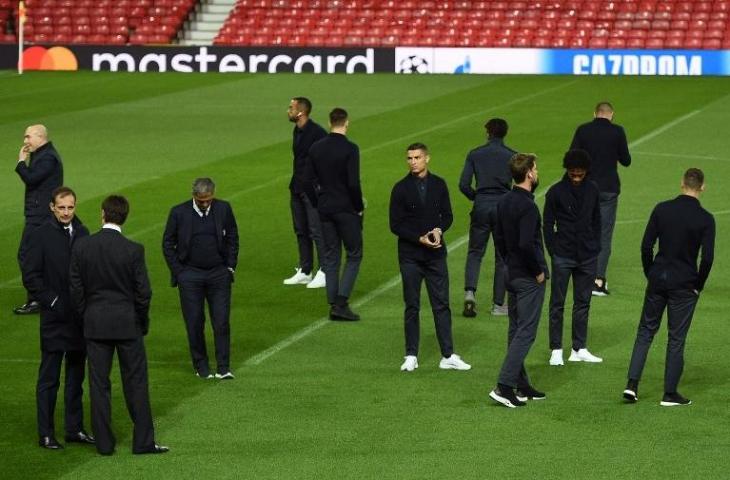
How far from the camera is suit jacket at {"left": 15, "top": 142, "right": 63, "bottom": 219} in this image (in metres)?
16.7

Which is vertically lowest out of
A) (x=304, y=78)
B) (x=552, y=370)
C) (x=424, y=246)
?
(x=304, y=78)

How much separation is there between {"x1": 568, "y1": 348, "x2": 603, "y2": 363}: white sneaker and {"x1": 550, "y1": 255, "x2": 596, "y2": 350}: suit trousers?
0.22 metres

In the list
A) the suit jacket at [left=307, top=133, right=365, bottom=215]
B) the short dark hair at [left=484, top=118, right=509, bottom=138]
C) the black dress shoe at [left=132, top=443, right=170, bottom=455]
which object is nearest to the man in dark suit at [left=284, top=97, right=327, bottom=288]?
the suit jacket at [left=307, top=133, right=365, bottom=215]

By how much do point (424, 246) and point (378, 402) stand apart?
1.64m

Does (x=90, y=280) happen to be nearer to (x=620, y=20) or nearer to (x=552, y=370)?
(x=552, y=370)

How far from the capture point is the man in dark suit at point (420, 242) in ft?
47.3

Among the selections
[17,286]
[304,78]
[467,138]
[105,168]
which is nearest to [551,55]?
[304,78]

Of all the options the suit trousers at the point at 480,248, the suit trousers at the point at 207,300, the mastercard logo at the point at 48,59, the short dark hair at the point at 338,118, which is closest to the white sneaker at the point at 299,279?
the suit trousers at the point at 480,248

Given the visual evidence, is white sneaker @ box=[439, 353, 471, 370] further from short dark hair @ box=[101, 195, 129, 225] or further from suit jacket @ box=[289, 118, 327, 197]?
short dark hair @ box=[101, 195, 129, 225]

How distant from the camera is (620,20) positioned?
46.6 metres

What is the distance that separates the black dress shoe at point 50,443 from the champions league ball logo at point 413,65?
34.3m

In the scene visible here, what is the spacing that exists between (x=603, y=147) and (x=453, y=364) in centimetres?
446

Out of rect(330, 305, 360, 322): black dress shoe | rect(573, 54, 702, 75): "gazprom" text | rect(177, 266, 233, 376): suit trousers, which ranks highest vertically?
rect(177, 266, 233, 376): suit trousers

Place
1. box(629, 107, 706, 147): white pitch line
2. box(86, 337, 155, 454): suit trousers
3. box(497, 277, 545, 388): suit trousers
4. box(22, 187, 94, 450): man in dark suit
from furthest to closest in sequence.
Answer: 1. box(629, 107, 706, 147): white pitch line
2. box(497, 277, 545, 388): suit trousers
3. box(22, 187, 94, 450): man in dark suit
4. box(86, 337, 155, 454): suit trousers
